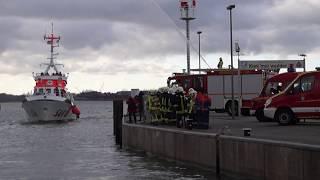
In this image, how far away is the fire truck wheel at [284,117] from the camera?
25.3m

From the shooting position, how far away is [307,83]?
2494 cm

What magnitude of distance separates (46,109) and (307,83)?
52602 millimetres

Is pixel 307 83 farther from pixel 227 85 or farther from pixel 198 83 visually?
pixel 198 83

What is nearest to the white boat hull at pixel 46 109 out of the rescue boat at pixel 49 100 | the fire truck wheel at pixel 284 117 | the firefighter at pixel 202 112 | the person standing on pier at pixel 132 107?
the rescue boat at pixel 49 100

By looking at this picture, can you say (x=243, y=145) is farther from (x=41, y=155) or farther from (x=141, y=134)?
(x=41, y=155)

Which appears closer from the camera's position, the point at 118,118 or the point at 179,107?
the point at 179,107

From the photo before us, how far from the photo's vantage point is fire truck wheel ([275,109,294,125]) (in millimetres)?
25297

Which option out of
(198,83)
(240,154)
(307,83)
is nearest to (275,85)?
(307,83)

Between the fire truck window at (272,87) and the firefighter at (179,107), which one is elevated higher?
the fire truck window at (272,87)

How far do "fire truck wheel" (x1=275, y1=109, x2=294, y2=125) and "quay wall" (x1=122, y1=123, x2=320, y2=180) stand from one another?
4.25 m

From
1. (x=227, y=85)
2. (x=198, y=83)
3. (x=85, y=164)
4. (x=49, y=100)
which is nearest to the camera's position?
(x=85, y=164)

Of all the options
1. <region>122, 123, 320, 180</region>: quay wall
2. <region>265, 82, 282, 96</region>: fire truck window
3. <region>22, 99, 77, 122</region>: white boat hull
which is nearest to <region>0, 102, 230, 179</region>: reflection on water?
<region>122, 123, 320, 180</region>: quay wall

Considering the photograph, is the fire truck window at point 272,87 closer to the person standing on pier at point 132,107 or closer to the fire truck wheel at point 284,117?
the fire truck wheel at point 284,117

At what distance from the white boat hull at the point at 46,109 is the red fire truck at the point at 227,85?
120ft
